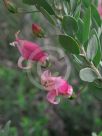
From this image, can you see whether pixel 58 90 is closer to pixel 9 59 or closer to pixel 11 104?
pixel 11 104

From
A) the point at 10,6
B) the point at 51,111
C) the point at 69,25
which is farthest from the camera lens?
the point at 51,111

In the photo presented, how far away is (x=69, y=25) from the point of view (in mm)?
1345

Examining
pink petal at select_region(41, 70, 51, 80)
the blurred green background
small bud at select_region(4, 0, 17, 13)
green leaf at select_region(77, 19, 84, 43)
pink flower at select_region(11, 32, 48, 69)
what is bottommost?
the blurred green background

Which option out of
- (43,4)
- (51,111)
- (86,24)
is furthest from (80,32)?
(51,111)

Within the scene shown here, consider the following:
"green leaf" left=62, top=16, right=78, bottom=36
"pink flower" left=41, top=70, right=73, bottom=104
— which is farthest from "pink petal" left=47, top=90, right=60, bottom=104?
"green leaf" left=62, top=16, right=78, bottom=36

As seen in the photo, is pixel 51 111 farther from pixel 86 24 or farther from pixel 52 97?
pixel 86 24

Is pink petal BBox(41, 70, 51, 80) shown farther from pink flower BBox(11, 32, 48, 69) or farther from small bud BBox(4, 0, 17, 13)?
small bud BBox(4, 0, 17, 13)

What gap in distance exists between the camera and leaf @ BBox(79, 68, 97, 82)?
1.38m

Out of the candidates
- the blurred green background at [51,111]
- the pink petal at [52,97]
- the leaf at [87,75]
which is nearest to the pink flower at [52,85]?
the pink petal at [52,97]

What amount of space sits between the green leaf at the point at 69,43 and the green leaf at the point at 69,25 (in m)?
0.04

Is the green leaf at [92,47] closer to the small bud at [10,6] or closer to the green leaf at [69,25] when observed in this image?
the green leaf at [69,25]

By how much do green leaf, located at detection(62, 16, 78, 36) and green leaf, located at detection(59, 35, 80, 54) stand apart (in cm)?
4

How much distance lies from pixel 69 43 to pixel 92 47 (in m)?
0.11

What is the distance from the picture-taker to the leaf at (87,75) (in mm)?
1381
